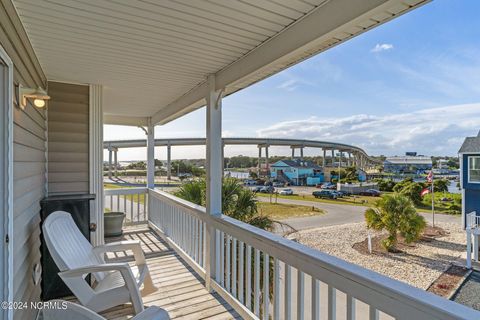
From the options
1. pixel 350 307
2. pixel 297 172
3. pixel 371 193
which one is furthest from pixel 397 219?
pixel 350 307

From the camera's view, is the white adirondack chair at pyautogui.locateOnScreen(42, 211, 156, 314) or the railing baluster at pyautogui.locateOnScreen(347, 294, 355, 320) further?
A: the white adirondack chair at pyautogui.locateOnScreen(42, 211, 156, 314)

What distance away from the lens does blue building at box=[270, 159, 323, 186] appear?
813 cm

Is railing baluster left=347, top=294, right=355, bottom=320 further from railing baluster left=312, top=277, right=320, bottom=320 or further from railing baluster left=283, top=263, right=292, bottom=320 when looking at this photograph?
railing baluster left=283, top=263, right=292, bottom=320

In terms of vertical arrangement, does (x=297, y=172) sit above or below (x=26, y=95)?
below

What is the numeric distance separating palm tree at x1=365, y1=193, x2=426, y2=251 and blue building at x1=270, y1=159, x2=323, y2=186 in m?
2.11

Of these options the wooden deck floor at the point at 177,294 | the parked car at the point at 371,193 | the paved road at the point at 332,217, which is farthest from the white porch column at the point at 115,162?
the parked car at the point at 371,193

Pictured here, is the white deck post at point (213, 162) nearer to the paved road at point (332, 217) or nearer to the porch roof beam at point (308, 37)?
the porch roof beam at point (308, 37)

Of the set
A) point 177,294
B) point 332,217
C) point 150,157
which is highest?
point 150,157

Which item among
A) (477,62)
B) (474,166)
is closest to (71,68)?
(477,62)

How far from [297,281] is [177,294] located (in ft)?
5.56

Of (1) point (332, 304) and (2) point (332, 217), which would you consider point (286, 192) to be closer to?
(2) point (332, 217)

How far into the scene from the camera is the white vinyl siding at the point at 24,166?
1.81 meters

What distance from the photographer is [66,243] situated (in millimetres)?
2479

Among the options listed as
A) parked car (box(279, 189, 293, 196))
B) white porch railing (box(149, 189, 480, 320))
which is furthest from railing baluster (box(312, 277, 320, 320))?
parked car (box(279, 189, 293, 196))
